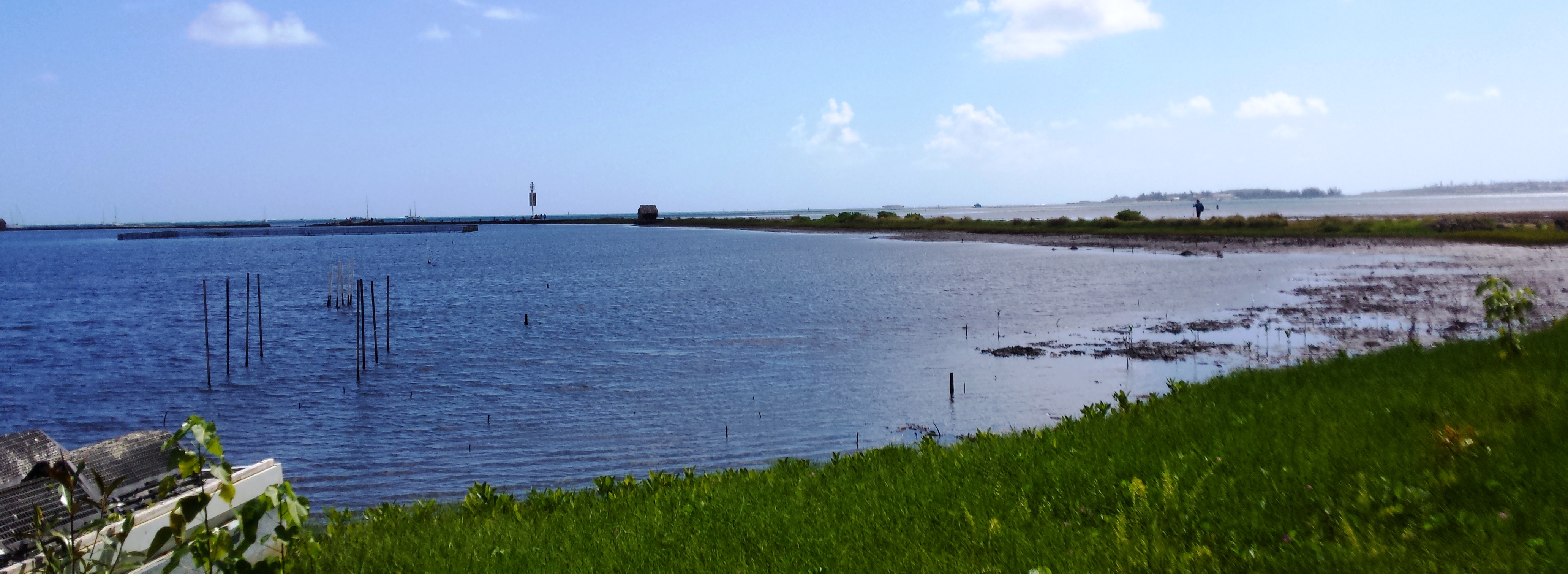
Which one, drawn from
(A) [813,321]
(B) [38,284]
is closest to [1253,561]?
(A) [813,321]

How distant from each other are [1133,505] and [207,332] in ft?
99.3

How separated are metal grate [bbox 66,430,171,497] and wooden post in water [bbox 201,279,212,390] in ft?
72.5

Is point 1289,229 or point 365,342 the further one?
point 1289,229

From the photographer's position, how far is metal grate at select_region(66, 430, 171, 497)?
7.93m

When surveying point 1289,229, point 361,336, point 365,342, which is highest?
point 1289,229

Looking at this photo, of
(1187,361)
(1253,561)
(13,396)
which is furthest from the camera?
(13,396)

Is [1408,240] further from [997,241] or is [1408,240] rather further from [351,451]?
[351,451]

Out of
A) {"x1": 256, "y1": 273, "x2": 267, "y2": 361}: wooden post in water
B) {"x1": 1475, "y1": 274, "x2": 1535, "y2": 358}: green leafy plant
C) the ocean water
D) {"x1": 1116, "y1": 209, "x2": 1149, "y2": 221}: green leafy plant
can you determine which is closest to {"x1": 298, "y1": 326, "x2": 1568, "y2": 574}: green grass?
{"x1": 1475, "y1": 274, "x2": 1535, "y2": 358}: green leafy plant

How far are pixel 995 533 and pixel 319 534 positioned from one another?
8285 mm

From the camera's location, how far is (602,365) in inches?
1122

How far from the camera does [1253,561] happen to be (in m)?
5.93

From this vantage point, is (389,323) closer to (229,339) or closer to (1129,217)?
(229,339)

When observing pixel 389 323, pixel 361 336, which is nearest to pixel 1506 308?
pixel 361 336

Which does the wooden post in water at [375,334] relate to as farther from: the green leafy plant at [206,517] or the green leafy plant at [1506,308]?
the green leafy plant at [1506,308]
